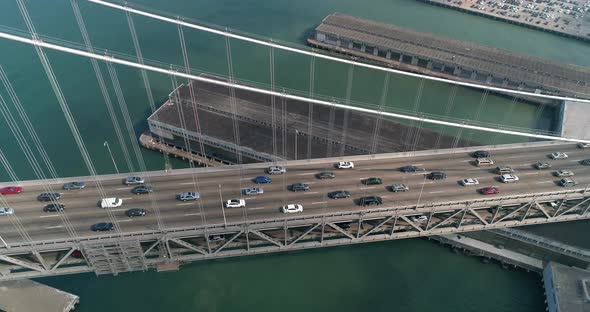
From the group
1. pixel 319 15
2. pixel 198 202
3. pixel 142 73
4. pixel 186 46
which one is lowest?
pixel 198 202

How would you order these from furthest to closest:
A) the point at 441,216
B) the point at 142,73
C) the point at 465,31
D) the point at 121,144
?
the point at 465,31 → the point at 142,73 → the point at 121,144 → the point at 441,216

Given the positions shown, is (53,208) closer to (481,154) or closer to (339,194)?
(339,194)

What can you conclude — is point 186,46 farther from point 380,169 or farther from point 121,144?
point 380,169

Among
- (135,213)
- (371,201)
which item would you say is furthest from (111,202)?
(371,201)

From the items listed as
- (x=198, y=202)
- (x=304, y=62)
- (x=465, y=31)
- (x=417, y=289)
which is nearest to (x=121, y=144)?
(x=198, y=202)

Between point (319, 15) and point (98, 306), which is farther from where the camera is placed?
point (319, 15)
